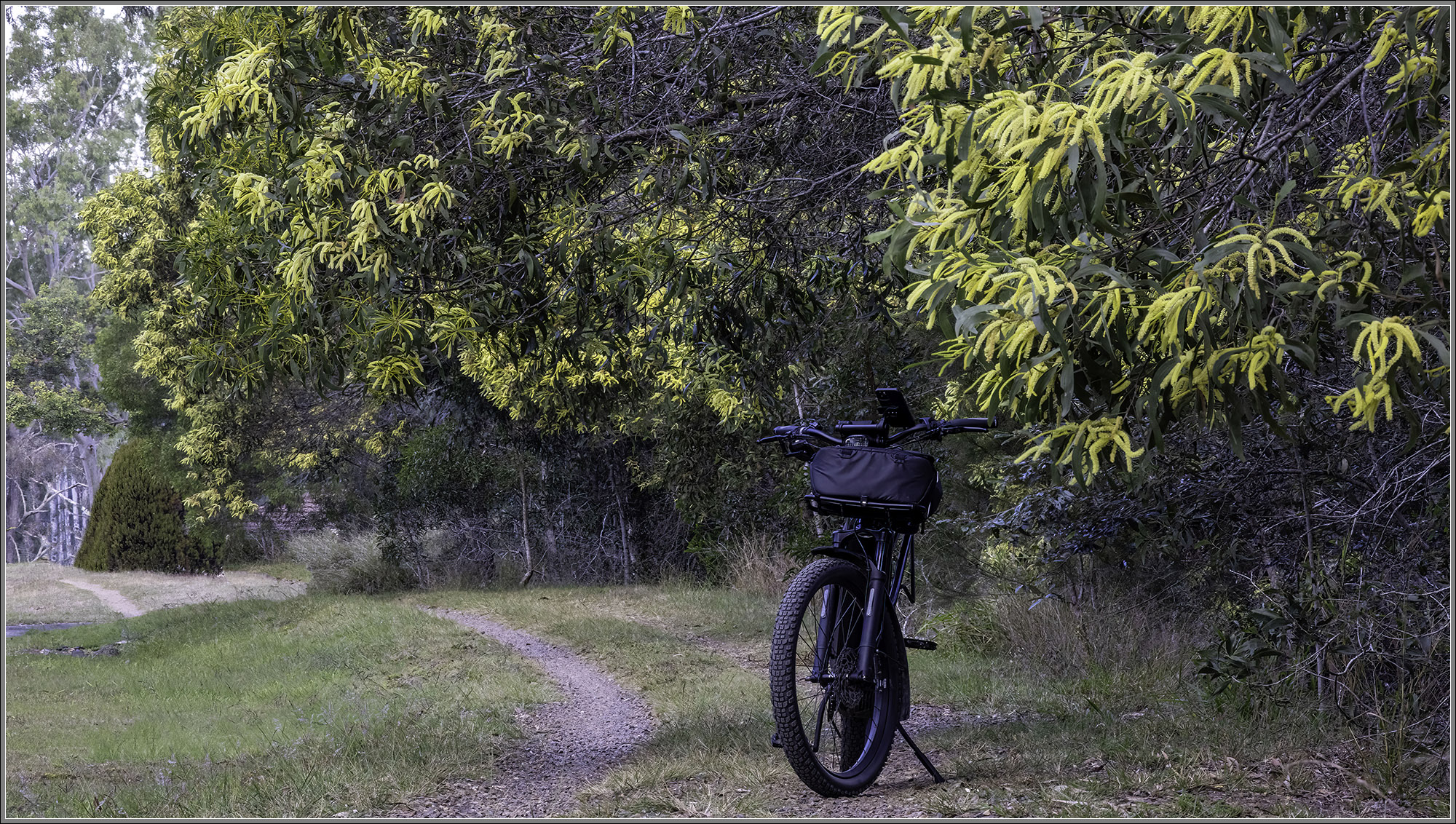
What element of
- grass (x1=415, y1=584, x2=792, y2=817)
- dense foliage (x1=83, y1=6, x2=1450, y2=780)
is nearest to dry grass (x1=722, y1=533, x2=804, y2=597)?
grass (x1=415, y1=584, x2=792, y2=817)

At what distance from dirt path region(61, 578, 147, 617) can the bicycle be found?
1601 cm

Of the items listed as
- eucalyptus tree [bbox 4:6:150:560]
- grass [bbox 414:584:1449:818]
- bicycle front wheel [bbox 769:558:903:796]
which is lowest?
grass [bbox 414:584:1449:818]

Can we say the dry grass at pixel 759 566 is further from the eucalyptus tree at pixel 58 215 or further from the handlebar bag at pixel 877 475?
the eucalyptus tree at pixel 58 215

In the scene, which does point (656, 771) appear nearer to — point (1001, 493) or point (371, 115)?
point (371, 115)

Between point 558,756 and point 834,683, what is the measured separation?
1910 mm

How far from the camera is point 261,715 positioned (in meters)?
7.67

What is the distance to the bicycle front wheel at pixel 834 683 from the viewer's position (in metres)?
3.62

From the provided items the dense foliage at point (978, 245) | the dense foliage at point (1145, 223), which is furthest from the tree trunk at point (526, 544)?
the dense foliage at point (1145, 223)

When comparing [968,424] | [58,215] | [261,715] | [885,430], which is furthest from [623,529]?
[58,215]

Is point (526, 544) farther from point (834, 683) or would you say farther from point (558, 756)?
point (834, 683)

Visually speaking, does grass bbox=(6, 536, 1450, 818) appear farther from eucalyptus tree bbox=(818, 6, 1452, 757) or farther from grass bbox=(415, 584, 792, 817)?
eucalyptus tree bbox=(818, 6, 1452, 757)

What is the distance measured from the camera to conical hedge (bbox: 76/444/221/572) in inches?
914

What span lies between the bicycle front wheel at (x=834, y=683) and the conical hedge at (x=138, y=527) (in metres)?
22.2

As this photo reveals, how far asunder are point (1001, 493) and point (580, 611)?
19.7ft
